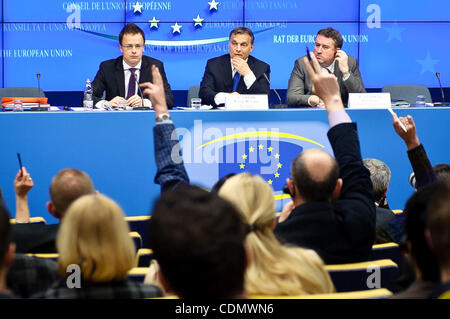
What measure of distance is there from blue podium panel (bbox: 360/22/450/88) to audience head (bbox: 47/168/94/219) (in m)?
4.88

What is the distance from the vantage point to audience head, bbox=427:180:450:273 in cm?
110

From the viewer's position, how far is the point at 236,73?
486 cm

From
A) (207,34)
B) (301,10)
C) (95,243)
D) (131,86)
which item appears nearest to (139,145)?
(131,86)

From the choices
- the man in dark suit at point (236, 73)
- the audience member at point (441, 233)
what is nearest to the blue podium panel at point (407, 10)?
the man in dark suit at point (236, 73)

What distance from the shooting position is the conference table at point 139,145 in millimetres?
3824

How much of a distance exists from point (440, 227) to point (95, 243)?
30.4 inches

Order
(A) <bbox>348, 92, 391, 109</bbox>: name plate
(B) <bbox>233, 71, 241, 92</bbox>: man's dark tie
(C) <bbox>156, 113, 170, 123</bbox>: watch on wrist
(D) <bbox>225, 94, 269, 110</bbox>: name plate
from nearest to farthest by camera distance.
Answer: (C) <bbox>156, 113, 170, 123</bbox>: watch on wrist → (D) <bbox>225, 94, 269, 110</bbox>: name plate → (A) <bbox>348, 92, 391, 109</bbox>: name plate → (B) <bbox>233, 71, 241, 92</bbox>: man's dark tie

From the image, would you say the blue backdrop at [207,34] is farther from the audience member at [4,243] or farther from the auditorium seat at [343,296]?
the audience member at [4,243]

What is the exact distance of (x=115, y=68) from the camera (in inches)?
189

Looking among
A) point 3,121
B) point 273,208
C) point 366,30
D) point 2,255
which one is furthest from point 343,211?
point 366,30

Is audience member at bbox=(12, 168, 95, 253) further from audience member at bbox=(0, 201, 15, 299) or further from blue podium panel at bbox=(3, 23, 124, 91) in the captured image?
blue podium panel at bbox=(3, 23, 124, 91)

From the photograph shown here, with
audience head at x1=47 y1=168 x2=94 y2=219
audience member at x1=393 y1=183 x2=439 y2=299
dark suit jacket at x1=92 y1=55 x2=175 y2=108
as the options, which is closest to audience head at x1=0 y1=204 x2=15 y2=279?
audience member at x1=393 y1=183 x2=439 y2=299

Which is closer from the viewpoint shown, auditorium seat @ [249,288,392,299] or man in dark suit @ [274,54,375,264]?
auditorium seat @ [249,288,392,299]
